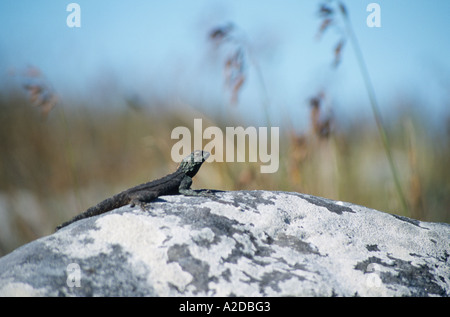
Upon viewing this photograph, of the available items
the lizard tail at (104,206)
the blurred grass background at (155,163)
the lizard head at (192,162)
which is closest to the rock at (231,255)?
the lizard tail at (104,206)

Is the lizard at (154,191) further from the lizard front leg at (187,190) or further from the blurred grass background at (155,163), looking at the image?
the blurred grass background at (155,163)

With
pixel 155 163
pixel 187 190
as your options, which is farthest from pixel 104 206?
pixel 155 163

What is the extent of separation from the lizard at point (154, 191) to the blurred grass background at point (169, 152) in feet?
2.54

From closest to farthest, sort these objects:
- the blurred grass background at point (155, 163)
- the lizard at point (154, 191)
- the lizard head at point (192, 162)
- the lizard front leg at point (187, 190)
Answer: the lizard at point (154, 191) → the lizard front leg at point (187, 190) → the lizard head at point (192, 162) → the blurred grass background at point (155, 163)

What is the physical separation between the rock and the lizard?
6.6 inches

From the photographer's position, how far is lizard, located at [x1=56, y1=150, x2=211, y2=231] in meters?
3.04

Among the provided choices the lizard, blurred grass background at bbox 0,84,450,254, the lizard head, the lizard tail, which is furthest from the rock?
blurred grass background at bbox 0,84,450,254

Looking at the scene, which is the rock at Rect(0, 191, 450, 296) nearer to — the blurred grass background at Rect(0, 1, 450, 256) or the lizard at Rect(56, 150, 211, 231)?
the lizard at Rect(56, 150, 211, 231)

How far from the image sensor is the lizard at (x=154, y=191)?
120 inches

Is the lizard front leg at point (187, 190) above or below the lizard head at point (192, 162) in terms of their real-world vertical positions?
below

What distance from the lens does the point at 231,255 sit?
7.67ft
